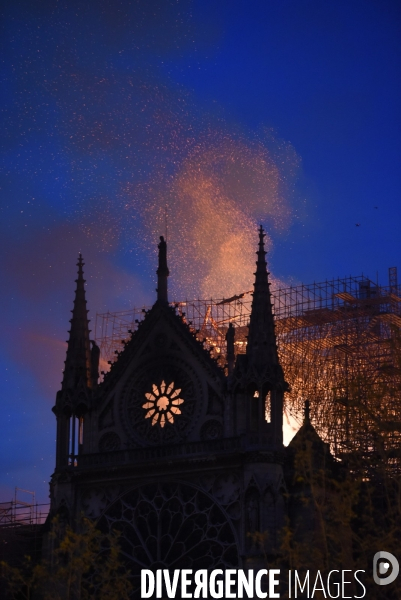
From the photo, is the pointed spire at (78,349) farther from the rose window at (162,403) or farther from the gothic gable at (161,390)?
the rose window at (162,403)

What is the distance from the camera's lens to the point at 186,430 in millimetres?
59594

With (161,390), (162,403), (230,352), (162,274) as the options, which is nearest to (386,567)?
(230,352)

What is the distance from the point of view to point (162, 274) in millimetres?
63531

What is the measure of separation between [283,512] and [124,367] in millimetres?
10807

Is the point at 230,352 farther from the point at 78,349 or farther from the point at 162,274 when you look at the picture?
the point at 78,349

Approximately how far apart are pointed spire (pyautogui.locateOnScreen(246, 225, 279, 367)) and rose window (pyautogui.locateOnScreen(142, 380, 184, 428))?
410 centimetres

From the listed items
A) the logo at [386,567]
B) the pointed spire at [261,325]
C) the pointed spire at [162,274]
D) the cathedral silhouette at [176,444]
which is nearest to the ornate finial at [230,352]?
the cathedral silhouette at [176,444]

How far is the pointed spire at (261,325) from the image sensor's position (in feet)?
191

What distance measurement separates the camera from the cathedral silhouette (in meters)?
56.5

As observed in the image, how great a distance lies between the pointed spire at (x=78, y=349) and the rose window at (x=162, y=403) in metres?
3.27

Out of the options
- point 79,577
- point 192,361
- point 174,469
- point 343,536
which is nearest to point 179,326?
point 192,361

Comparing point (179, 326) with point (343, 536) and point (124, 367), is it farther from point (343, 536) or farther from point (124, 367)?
point (343, 536)

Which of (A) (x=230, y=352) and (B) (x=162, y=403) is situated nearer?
(A) (x=230, y=352)

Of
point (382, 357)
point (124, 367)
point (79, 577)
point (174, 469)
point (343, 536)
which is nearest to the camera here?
point (343, 536)
